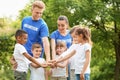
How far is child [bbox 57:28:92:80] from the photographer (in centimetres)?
571

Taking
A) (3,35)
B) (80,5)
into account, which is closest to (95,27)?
(80,5)

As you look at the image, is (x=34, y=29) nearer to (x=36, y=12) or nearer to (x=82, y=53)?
(x=36, y=12)

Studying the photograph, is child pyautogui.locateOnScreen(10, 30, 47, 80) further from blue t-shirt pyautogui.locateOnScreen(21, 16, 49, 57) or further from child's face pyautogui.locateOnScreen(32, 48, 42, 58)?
blue t-shirt pyautogui.locateOnScreen(21, 16, 49, 57)

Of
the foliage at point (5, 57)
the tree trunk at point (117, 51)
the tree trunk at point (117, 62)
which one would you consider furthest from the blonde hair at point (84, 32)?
the foliage at point (5, 57)

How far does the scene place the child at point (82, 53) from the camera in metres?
5.71

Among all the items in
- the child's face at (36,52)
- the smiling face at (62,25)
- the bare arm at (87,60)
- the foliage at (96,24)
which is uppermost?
the foliage at (96,24)

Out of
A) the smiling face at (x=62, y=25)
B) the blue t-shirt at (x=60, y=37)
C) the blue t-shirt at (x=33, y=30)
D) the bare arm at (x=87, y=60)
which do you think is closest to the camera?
the bare arm at (x=87, y=60)

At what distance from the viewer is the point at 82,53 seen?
5793mm

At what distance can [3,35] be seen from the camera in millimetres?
26672

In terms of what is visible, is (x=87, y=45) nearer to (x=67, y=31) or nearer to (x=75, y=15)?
(x=67, y=31)

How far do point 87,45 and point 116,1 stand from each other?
55.3 feet

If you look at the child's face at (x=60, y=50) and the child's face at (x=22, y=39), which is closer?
the child's face at (x=22, y=39)

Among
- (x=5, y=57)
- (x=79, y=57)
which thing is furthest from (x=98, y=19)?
(x=79, y=57)

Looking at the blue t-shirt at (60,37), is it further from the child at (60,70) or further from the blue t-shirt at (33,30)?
the blue t-shirt at (33,30)
